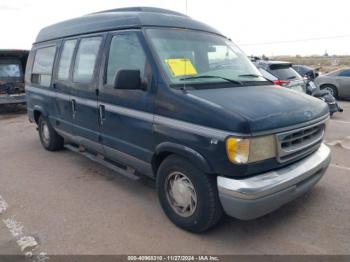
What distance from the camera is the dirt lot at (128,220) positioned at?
10.9ft

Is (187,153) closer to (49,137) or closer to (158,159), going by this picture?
(158,159)

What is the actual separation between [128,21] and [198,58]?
991mm

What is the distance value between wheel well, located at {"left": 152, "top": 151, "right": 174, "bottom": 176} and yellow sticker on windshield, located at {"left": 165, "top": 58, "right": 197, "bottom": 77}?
864 millimetres

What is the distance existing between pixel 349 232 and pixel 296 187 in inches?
31.0

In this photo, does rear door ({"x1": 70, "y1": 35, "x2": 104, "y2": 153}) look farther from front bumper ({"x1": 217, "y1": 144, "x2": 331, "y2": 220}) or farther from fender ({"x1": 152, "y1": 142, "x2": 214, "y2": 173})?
front bumper ({"x1": 217, "y1": 144, "x2": 331, "y2": 220})

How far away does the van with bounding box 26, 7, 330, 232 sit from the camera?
306cm

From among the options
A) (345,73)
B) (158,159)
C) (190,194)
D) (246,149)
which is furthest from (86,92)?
(345,73)

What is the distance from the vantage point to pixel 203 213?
3.33 metres

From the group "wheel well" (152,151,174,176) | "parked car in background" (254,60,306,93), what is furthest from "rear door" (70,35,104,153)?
"parked car in background" (254,60,306,93)

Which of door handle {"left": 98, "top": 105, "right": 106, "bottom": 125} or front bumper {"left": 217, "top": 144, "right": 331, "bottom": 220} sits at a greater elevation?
door handle {"left": 98, "top": 105, "right": 106, "bottom": 125}

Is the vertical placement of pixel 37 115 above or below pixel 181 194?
above

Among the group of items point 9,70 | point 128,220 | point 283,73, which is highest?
point 9,70

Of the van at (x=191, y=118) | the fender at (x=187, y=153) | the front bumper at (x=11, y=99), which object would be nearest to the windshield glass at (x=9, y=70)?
the front bumper at (x=11, y=99)

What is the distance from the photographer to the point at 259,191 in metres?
3.01
